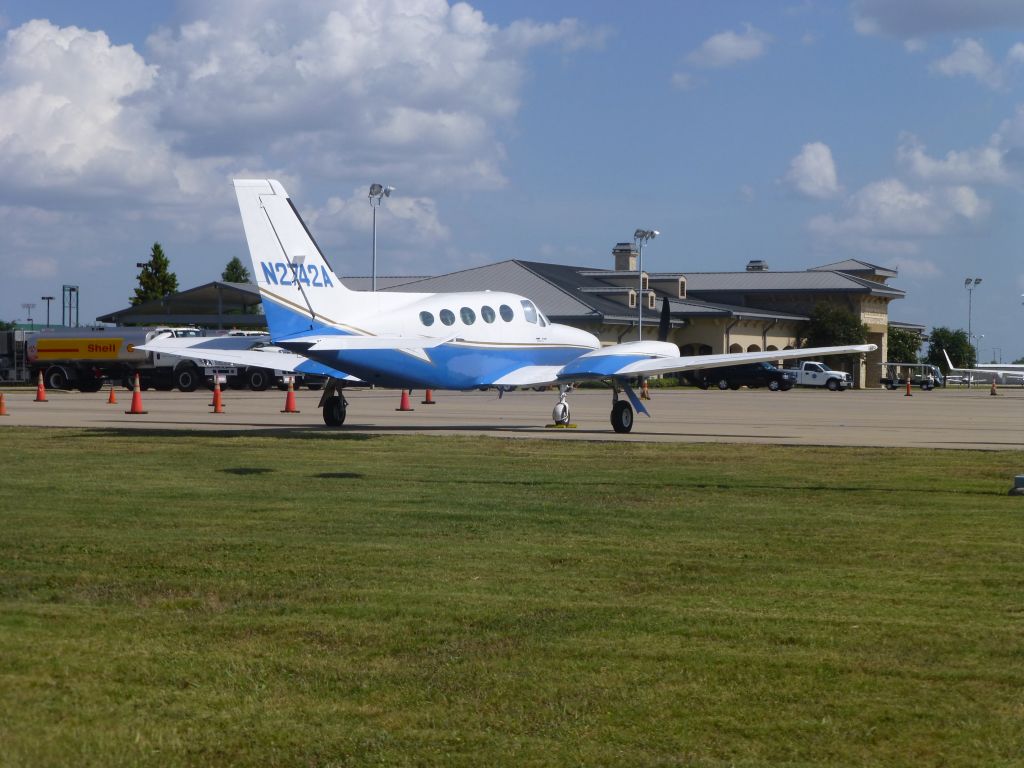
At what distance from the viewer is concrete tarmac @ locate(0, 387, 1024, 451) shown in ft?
85.9

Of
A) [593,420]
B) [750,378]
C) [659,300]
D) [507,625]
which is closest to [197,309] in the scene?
[659,300]

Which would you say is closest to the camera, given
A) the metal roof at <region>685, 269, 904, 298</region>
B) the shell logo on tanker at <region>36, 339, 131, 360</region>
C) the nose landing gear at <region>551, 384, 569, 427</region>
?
the nose landing gear at <region>551, 384, 569, 427</region>

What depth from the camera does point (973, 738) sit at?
18.8ft

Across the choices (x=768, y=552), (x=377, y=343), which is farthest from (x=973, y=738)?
(x=377, y=343)

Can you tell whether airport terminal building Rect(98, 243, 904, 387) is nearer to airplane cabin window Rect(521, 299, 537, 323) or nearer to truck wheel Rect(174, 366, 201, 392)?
truck wheel Rect(174, 366, 201, 392)

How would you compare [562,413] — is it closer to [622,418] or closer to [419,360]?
[622,418]

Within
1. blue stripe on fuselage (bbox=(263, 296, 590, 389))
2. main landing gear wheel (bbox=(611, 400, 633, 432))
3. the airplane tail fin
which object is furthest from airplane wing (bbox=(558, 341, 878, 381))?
the airplane tail fin

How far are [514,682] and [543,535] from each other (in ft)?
16.9

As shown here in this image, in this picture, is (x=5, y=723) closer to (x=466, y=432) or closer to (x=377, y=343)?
(x=377, y=343)

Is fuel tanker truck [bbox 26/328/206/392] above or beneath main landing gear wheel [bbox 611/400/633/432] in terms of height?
above

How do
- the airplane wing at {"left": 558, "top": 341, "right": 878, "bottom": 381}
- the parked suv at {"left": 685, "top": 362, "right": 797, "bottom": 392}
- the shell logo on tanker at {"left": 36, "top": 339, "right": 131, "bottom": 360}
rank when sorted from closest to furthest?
the airplane wing at {"left": 558, "top": 341, "right": 878, "bottom": 381}
the shell logo on tanker at {"left": 36, "top": 339, "right": 131, "bottom": 360}
the parked suv at {"left": 685, "top": 362, "right": 797, "bottom": 392}

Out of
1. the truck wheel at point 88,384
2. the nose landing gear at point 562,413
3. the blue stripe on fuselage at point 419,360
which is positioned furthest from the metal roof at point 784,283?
the blue stripe on fuselage at point 419,360

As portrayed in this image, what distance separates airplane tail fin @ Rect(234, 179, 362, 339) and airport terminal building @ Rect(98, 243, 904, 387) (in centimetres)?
5257

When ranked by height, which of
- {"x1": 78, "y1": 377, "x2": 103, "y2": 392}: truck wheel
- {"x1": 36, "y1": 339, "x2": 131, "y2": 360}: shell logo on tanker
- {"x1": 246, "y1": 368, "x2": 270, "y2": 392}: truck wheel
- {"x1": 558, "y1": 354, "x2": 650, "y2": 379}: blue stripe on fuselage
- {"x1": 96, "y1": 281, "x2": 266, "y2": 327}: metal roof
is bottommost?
{"x1": 78, "y1": 377, "x2": 103, "y2": 392}: truck wheel
